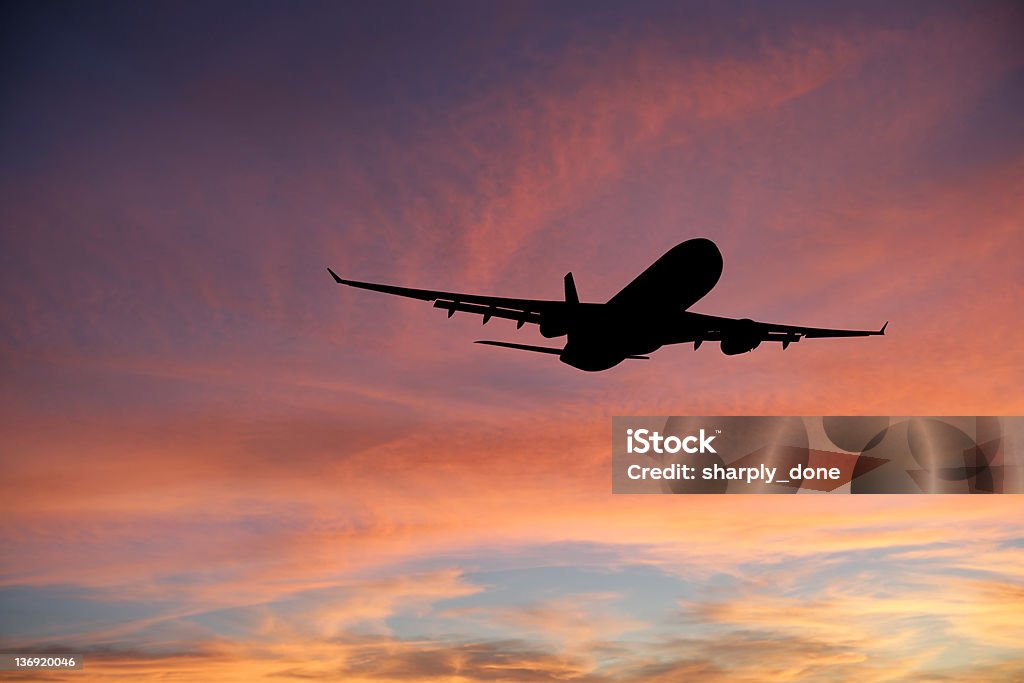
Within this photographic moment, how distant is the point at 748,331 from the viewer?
8506cm

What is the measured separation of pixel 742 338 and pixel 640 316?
9216mm

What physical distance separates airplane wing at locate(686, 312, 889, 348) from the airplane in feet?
0.27

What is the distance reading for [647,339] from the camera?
84.6m

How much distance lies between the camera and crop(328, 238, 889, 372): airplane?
8012cm

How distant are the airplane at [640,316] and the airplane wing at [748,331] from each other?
0.08 meters

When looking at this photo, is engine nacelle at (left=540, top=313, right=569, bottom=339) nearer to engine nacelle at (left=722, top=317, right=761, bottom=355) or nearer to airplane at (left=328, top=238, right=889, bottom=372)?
airplane at (left=328, top=238, right=889, bottom=372)

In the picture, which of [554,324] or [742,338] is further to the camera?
[742,338]

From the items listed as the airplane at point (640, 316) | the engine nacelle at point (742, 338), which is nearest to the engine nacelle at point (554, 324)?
the airplane at point (640, 316)

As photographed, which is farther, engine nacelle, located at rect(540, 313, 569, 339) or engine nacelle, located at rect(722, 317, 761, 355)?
engine nacelle, located at rect(722, 317, 761, 355)

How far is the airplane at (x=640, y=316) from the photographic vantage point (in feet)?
263

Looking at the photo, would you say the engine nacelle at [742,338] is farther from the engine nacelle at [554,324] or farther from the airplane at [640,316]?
the engine nacelle at [554,324]

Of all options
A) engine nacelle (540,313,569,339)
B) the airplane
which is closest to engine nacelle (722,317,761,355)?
the airplane

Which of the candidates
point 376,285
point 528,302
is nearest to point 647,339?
point 528,302

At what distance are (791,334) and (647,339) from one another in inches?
549
